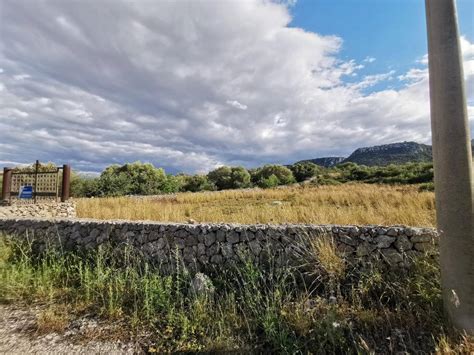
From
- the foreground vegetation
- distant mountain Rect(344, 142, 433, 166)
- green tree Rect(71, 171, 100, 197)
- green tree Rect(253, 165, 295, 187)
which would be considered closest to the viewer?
the foreground vegetation

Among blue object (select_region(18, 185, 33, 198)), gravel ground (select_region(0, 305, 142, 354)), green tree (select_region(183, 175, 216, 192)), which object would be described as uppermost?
green tree (select_region(183, 175, 216, 192))

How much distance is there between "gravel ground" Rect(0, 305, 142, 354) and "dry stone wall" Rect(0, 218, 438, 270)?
140 cm

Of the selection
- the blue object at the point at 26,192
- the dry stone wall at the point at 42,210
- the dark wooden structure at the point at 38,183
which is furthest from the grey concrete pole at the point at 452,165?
the blue object at the point at 26,192

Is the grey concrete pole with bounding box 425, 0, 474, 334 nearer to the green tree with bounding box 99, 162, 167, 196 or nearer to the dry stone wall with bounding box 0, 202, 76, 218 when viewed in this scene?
the dry stone wall with bounding box 0, 202, 76, 218

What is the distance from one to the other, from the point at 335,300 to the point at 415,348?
898 mm

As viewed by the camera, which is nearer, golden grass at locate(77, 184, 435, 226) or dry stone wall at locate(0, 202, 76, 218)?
golden grass at locate(77, 184, 435, 226)

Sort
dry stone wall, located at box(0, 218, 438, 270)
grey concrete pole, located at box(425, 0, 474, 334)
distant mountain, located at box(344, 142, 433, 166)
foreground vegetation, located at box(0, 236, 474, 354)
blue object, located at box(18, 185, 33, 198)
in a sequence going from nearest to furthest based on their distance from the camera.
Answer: grey concrete pole, located at box(425, 0, 474, 334)
foreground vegetation, located at box(0, 236, 474, 354)
dry stone wall, located at box(0, 218, 438, 270)
blue object, located at box(18, 185, 33, 198)
distant mountain, located at box(344, 142, 433, 166)

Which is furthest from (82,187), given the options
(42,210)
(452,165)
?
(452,165)

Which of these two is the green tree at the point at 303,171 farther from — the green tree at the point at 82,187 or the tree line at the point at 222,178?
the green tree at the point at 82,187

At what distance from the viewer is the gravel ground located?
2923mm

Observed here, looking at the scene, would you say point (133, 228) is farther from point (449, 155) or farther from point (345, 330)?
point (449, 155)

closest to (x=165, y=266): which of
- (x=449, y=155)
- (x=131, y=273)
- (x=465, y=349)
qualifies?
(x=131, y=273)

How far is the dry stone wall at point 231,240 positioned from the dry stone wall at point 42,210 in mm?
3375

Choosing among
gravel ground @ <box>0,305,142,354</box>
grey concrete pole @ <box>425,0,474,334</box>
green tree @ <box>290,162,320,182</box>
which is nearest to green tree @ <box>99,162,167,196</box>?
gravel ground @ <box>0,305,142,354</box>
